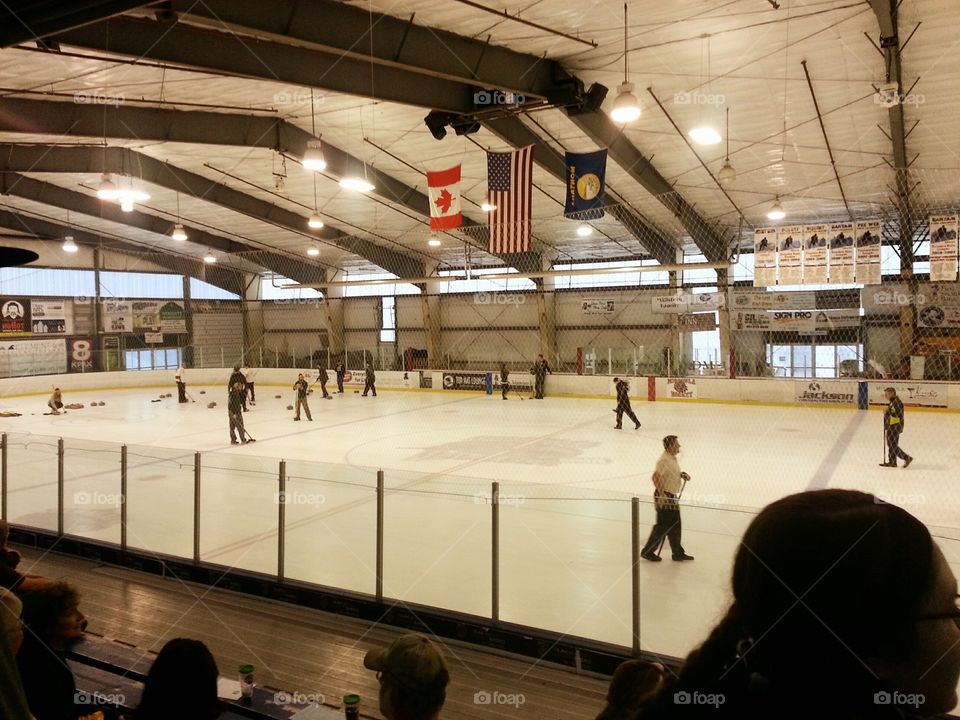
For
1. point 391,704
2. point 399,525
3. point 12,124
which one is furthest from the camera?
point 12,124

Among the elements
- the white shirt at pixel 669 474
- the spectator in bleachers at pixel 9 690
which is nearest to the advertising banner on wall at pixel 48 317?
the white shirt at pixel 669 474

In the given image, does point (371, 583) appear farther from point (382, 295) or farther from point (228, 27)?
point (382, 295)

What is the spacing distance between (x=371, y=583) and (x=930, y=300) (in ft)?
83.9

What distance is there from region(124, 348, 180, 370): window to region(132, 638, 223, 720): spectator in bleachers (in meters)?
39.3

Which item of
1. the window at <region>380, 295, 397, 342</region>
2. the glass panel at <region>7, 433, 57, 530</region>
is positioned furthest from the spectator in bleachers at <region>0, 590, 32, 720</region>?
the window at <region>380, 295, 397, 342</region>

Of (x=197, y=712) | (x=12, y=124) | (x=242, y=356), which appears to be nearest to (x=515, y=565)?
(x=197, y=712)

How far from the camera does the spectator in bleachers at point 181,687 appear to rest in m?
2.43

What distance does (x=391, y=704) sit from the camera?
2289mm

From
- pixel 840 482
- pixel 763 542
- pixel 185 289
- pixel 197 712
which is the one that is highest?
pixel 185 289

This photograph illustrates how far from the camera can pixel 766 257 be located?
22.2 m

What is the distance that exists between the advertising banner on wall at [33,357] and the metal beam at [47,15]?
31899 mm

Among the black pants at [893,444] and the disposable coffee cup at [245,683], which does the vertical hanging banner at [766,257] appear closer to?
the black pants at [893,444]

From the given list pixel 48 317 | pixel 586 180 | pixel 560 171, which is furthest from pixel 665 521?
pixel 48 317

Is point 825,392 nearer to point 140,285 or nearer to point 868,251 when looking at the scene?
point 868,251
